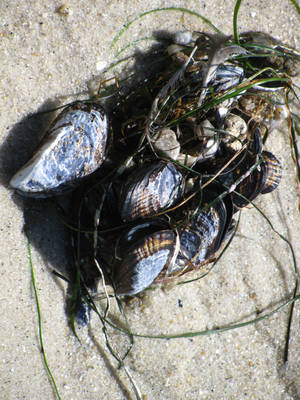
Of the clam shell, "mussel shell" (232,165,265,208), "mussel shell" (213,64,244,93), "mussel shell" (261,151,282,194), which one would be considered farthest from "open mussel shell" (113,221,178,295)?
"mussel shell" (213,64,244,93)

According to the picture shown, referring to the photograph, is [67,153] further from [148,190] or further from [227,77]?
[227,77]

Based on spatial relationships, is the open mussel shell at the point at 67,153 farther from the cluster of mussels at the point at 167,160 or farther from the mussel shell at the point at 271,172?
the mussel shell at the point at 271,172

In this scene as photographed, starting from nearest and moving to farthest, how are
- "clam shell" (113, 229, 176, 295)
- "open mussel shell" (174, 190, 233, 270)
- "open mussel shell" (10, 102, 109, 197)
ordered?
"open mussel shell" (10, 102, 109, 197) < "clam shell" (113, 229, 176, 295) < "open mussel shell" (174, 190, 233, 270)

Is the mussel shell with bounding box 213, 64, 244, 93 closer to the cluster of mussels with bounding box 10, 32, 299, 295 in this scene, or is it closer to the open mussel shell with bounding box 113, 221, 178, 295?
the cluster of mussels with bounding box 10, 32, 299, 295

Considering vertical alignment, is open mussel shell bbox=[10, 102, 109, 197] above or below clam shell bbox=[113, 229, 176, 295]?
above

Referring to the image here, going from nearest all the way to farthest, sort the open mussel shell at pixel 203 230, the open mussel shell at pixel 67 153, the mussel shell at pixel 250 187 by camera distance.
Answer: the open mussel shell at pixel 67 153
the open mussel shell at pixel 203 230
the mussel shell at pixel 250 187

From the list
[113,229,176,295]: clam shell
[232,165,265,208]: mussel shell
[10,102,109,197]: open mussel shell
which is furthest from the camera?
[232,165,265,208]: mussel shell

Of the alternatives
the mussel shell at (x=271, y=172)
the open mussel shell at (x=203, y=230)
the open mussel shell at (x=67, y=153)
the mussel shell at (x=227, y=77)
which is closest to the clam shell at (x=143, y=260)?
the open mussel shell at (x=203, y=230)

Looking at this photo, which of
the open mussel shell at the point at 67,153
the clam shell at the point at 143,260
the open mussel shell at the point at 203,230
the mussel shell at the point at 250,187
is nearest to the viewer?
the open mussel shell at the point at 67,153
